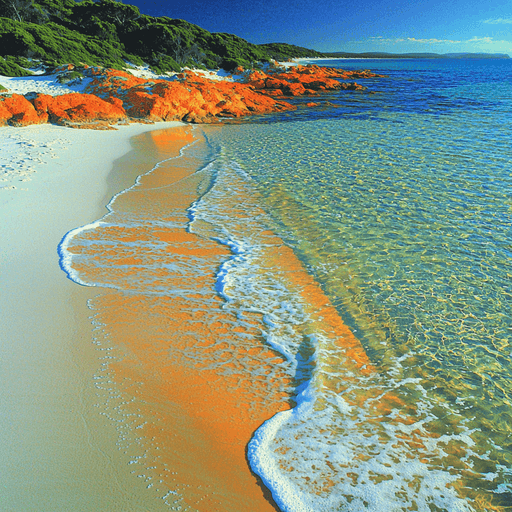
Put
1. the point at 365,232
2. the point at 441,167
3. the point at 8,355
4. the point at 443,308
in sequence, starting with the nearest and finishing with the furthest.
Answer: the point at 8,355
the point at 443,308
the point at 365,232
the point at 441,167

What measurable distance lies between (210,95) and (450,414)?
21.4 metres

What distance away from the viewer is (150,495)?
217cm

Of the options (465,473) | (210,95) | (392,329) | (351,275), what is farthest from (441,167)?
(210,95)

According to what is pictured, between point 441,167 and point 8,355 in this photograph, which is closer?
point 8,355

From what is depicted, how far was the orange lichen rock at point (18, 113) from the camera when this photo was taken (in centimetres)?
1336

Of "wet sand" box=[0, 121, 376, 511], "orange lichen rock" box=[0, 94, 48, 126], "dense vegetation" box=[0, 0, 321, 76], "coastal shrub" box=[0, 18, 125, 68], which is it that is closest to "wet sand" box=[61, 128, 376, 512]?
"wet sand" box=[0, 121, 376, 511]

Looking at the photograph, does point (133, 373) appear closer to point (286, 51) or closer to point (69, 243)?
point (69, 243)

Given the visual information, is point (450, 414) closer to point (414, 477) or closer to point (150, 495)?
point (414, 477)

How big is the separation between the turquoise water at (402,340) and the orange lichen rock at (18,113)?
10.3m

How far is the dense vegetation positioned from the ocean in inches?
950

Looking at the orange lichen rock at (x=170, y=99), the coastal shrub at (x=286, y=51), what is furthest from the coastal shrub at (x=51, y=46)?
the coastal shrub at (x=286, y=51)

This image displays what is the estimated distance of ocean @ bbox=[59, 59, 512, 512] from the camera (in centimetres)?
242

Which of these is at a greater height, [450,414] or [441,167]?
[441,167]

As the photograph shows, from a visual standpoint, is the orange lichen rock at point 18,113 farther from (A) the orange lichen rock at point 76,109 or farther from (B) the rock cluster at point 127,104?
(A) the orange lichen rock at point 76,109
